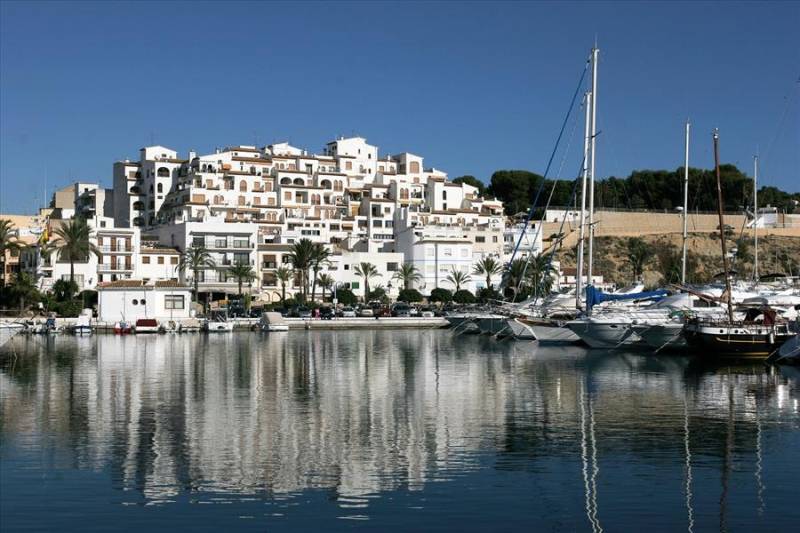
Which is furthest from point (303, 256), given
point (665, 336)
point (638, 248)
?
point (638, 248)

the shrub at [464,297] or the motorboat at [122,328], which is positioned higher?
the shrub at [464,297]

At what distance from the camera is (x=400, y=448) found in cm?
2534

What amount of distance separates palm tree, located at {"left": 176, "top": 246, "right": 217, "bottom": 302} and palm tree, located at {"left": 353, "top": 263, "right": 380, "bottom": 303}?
16.3 m

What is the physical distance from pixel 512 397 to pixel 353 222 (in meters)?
89.5

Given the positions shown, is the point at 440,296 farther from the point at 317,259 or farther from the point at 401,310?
the point at 317,259

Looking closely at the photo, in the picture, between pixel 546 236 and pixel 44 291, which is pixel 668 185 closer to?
pixel 546 236

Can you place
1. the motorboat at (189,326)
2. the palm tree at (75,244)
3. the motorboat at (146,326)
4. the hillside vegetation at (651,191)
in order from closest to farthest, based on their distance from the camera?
1. the motorboat at (146,326)
2. the motorboat at (189,326)
3. the palm tree at (75,244)
4. the hillside vegetation at (651,191)

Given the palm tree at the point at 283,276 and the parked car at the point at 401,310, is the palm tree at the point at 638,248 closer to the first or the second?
the parked car at the point at 401,310

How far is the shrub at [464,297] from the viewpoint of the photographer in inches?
4112

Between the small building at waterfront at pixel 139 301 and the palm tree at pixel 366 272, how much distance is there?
83.9 ft

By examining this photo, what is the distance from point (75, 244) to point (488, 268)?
4239cm

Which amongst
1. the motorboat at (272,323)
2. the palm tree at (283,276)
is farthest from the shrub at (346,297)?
the motorboat at (272,323)

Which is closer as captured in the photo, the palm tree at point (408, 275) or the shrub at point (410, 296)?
the shrub at point (410, 296)

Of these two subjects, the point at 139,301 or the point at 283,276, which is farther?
the point at 283,276
